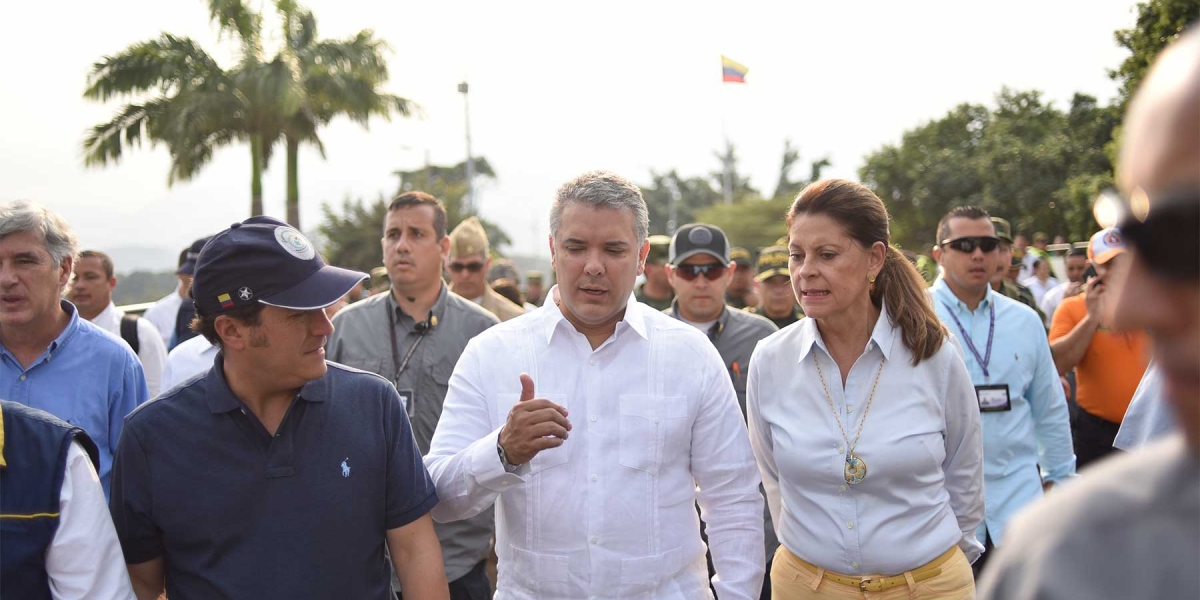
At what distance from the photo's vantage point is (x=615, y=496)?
2812mm

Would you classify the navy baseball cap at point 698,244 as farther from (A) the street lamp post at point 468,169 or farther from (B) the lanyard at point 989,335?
(A) the street lamp post at point 468,169

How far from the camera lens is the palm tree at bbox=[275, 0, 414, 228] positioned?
79.5 ft

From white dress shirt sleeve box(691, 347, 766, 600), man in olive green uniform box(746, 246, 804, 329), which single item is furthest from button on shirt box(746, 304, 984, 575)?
man in olive green uniform box(746, 246, 804, 329)

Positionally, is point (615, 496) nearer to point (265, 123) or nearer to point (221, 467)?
point (221, 467)

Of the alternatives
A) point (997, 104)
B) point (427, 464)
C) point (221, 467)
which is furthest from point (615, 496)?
point (997, 104)

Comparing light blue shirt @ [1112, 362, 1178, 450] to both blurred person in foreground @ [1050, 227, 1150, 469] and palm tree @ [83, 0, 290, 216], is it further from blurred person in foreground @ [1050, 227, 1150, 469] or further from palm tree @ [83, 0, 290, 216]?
palm tree @ [83, 0, 290, 216]

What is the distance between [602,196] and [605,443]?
2.67ft

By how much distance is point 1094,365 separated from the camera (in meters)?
5.38

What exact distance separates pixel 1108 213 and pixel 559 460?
2.08 metres

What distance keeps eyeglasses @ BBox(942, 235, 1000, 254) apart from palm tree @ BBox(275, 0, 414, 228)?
21.6 metres

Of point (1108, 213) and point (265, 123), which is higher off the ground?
point (265, 123)

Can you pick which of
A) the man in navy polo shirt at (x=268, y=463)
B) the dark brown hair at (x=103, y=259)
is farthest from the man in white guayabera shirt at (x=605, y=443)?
the dark brown hair at (x=103, y=259)

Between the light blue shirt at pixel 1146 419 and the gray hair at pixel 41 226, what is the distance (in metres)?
4.01

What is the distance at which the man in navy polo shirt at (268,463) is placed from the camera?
95.0 inches
